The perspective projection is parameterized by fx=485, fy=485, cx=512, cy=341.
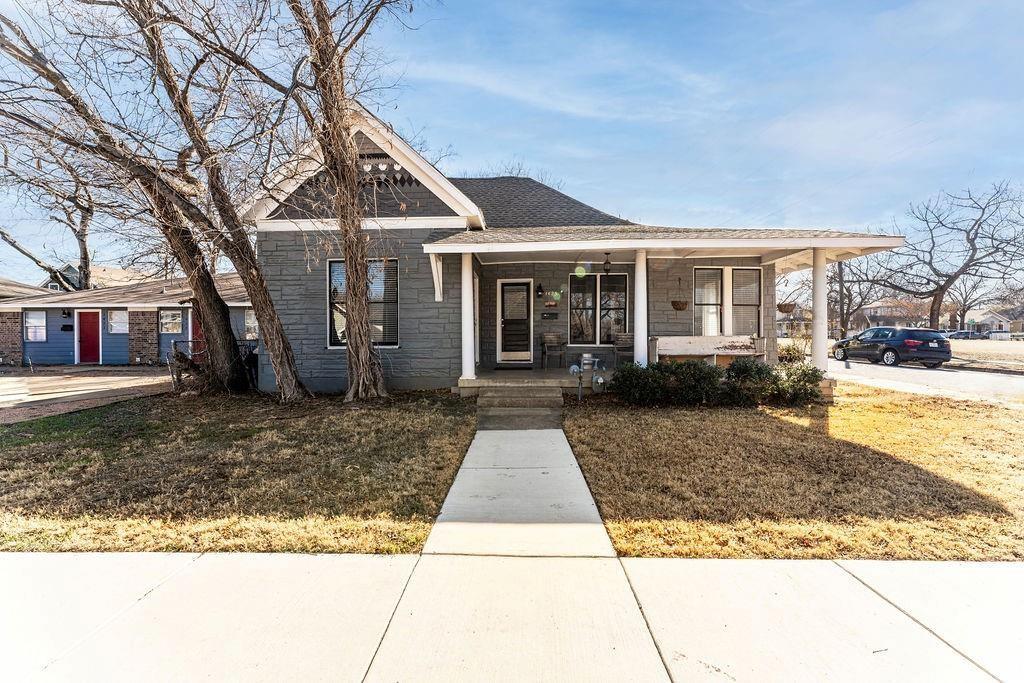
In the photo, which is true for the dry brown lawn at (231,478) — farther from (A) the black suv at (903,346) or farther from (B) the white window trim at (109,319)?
(A) the black suv at (903,346)

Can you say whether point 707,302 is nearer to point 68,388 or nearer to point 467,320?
point 467,320

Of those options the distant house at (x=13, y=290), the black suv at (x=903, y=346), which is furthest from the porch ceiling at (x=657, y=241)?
Result: the distant house at (x=13, y=290)

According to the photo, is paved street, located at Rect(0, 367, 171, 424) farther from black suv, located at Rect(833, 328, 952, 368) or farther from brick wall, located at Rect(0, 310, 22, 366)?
black suv, located at Rect(833, 328, 952, 368)

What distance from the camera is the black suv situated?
17203 millimetres

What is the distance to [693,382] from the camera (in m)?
8.16

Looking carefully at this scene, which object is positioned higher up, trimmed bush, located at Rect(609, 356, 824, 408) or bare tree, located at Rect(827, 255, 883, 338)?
bare tree, located at Rect(827, 255, 883, 338)

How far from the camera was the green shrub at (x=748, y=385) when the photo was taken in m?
8.16

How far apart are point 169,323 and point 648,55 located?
1789 cm

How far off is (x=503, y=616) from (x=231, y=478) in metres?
3.55

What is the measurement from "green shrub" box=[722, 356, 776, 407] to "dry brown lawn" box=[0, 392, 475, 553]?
172 inches

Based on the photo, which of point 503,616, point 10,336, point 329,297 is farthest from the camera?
point 10,336

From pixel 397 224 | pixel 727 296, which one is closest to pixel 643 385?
pixel 727 296

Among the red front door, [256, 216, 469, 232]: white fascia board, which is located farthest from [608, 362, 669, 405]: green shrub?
the red front door

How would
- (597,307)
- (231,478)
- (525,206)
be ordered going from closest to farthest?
(231,478), (597,307), (525,206)
